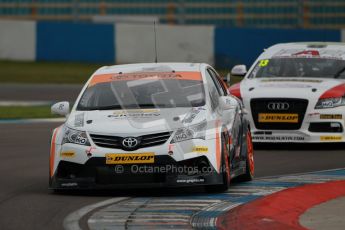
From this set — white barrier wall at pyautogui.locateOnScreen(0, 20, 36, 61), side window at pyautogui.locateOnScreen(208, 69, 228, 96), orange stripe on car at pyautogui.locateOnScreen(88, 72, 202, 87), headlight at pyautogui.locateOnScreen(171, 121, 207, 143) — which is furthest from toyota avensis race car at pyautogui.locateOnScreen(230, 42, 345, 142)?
white barrier wall at pyautogui.locateOnScreen(0, 20, 36, 61)

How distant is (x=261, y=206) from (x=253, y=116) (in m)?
5.99

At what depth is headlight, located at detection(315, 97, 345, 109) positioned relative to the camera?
16.9 meters

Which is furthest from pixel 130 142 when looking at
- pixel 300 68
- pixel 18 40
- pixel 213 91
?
pixel 18 40

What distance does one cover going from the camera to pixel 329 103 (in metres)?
17.0

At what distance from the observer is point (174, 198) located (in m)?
12.0

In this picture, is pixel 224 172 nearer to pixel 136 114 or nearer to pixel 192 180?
pixel 192 180

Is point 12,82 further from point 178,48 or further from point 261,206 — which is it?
point 261,206

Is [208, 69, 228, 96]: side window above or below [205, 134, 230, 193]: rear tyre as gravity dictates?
above

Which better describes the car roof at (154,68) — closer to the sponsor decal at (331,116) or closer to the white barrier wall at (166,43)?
the sponsor decal at (331,116)

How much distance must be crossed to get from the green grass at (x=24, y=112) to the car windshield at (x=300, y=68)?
5.79m

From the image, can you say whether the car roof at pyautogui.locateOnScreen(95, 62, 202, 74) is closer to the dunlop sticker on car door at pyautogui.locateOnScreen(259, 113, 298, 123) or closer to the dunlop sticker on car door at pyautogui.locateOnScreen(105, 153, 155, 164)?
the dunlop sticker on car door at pyautogui.locateOnScreen(105, 153, 155, 164)

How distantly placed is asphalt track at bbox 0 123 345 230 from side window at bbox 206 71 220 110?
3.22 feet

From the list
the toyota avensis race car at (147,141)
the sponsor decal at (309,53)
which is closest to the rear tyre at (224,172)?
the toyota avensis race car at (147,141)

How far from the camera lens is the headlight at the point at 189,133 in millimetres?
12078
